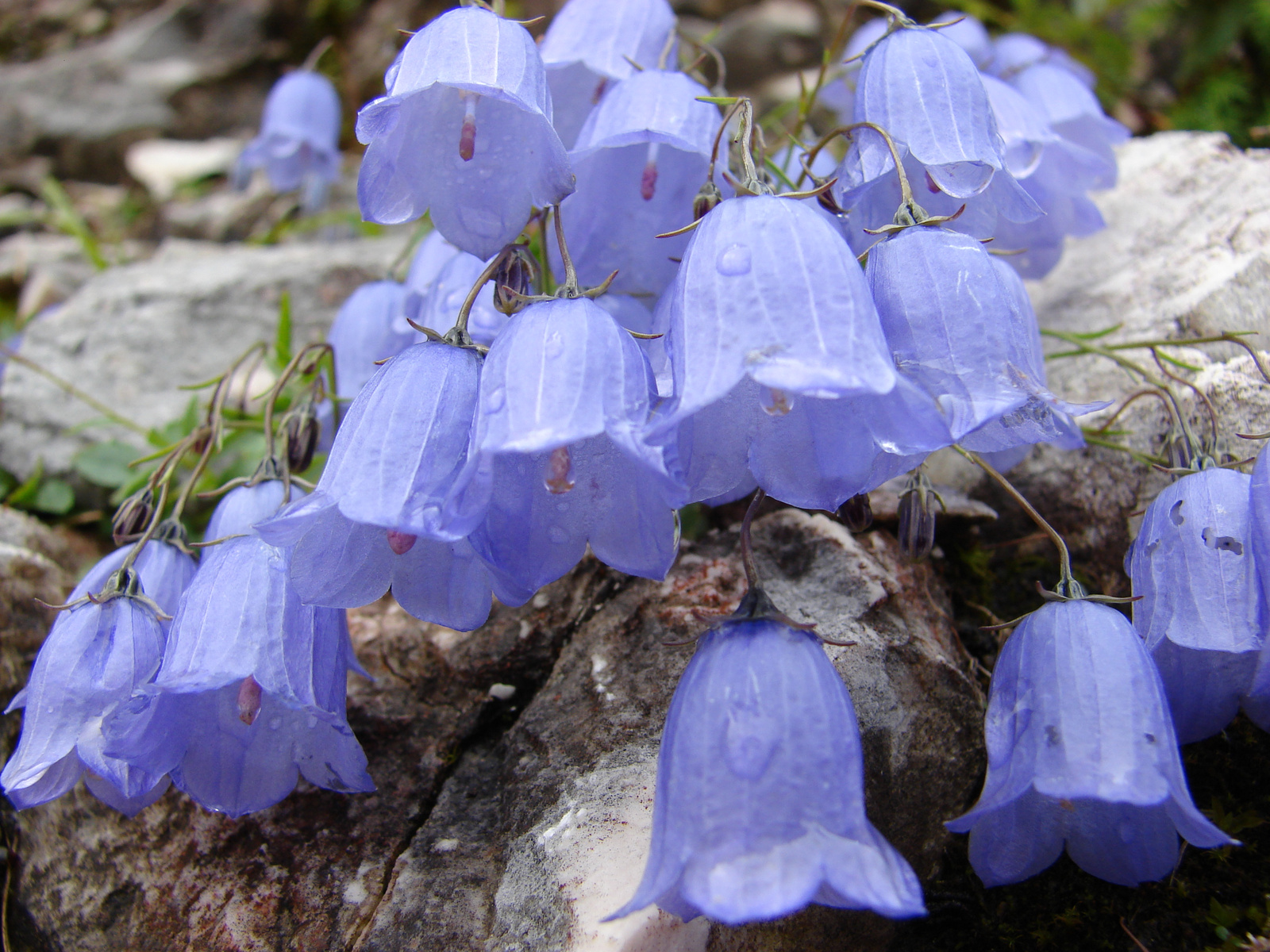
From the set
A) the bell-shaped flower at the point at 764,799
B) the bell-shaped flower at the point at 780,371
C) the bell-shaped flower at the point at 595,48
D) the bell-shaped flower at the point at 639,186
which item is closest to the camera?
the bell-shaped flower at the point at 764,799

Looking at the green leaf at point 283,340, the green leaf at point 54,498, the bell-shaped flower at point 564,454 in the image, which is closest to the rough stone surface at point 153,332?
the green leaf at point 54,498

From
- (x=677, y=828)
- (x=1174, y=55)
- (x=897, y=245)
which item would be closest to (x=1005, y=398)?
(x=897, y=245)

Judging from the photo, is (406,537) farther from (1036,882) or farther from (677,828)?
(1036,882)

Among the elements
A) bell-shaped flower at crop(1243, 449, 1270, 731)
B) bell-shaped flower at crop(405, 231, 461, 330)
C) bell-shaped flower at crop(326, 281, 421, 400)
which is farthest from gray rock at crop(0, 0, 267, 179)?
bell-shaped flower at crop(1243, 449, 1270, 731)

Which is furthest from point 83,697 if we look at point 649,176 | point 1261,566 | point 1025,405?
point 1261,566

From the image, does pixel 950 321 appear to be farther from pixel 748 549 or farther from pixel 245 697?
pixel 245 697

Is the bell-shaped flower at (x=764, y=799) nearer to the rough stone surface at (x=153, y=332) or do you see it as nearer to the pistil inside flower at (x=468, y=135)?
the pistil inside flower at (x=468, y=135)
